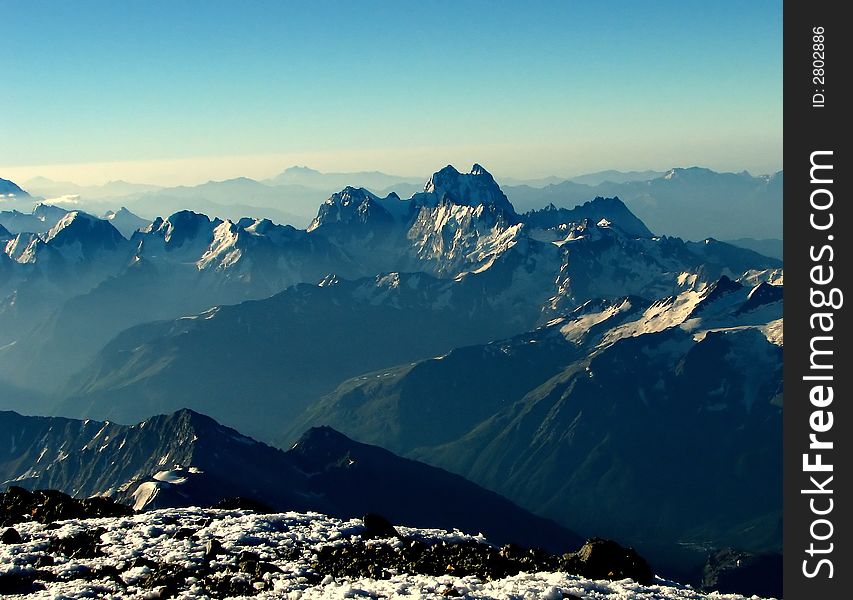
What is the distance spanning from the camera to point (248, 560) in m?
55.7

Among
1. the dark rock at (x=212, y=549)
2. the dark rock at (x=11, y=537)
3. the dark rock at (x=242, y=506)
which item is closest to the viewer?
the dark rock at (x=212, y=549)

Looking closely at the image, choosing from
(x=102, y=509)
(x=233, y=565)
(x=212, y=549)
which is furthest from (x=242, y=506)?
(x=233, y=565)

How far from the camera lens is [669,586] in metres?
55.4

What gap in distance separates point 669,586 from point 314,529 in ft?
86.5

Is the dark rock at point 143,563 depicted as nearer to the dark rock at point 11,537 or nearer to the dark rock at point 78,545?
the dark rock at point 78,545

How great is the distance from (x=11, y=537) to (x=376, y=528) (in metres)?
25.7

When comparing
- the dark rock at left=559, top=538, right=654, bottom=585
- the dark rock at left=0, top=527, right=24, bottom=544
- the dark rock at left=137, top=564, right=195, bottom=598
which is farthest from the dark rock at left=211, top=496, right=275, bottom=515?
the dark rock at left=559, top=538, right=654, bottom=585

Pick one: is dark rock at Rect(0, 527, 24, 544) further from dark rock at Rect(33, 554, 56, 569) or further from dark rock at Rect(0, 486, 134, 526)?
dark rock at Rect(0, 486, 134, 526)

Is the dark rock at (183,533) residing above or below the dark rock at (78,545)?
below

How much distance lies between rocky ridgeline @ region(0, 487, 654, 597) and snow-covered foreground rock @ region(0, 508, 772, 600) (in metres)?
0.09

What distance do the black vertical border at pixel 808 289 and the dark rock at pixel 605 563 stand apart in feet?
35.3

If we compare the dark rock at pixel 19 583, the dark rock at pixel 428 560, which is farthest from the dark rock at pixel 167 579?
the dark rock at pixel 428 560

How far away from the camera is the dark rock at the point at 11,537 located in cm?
6041

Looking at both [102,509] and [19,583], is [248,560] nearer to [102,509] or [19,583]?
[19,583]
